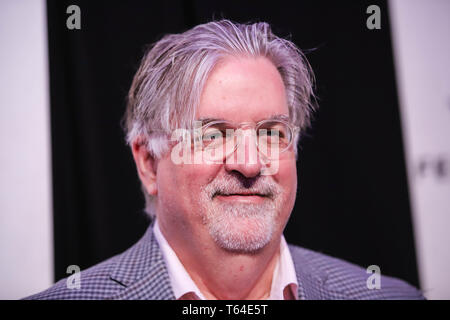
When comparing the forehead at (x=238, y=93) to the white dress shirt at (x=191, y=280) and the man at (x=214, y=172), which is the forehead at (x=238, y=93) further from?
the white dress shirt at (x=191, y=280)

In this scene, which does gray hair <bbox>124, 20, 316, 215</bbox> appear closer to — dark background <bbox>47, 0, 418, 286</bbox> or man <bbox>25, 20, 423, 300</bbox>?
man <bbox>25, 20, 423, 300</bbox>

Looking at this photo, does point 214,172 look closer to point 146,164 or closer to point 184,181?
point 184,181

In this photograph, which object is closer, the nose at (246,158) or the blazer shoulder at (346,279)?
the nose at (246,158)

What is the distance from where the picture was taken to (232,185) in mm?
1046

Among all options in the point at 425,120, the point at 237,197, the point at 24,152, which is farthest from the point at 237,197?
the point at 425,120

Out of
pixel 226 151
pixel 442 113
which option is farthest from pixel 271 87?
pixel 442 113

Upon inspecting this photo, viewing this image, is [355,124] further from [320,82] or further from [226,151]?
[226,151]

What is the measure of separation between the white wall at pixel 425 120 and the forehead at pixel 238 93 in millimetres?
691

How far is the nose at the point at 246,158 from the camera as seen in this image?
1033 millimetres

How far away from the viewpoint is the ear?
1.17 metres

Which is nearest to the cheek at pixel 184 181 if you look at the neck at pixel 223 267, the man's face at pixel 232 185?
the man's face at pixel 232 185

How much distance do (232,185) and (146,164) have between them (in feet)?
0.98

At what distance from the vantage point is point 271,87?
3.62 feet

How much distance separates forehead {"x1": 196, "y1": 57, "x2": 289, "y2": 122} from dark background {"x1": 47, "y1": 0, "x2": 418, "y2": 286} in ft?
1.12
